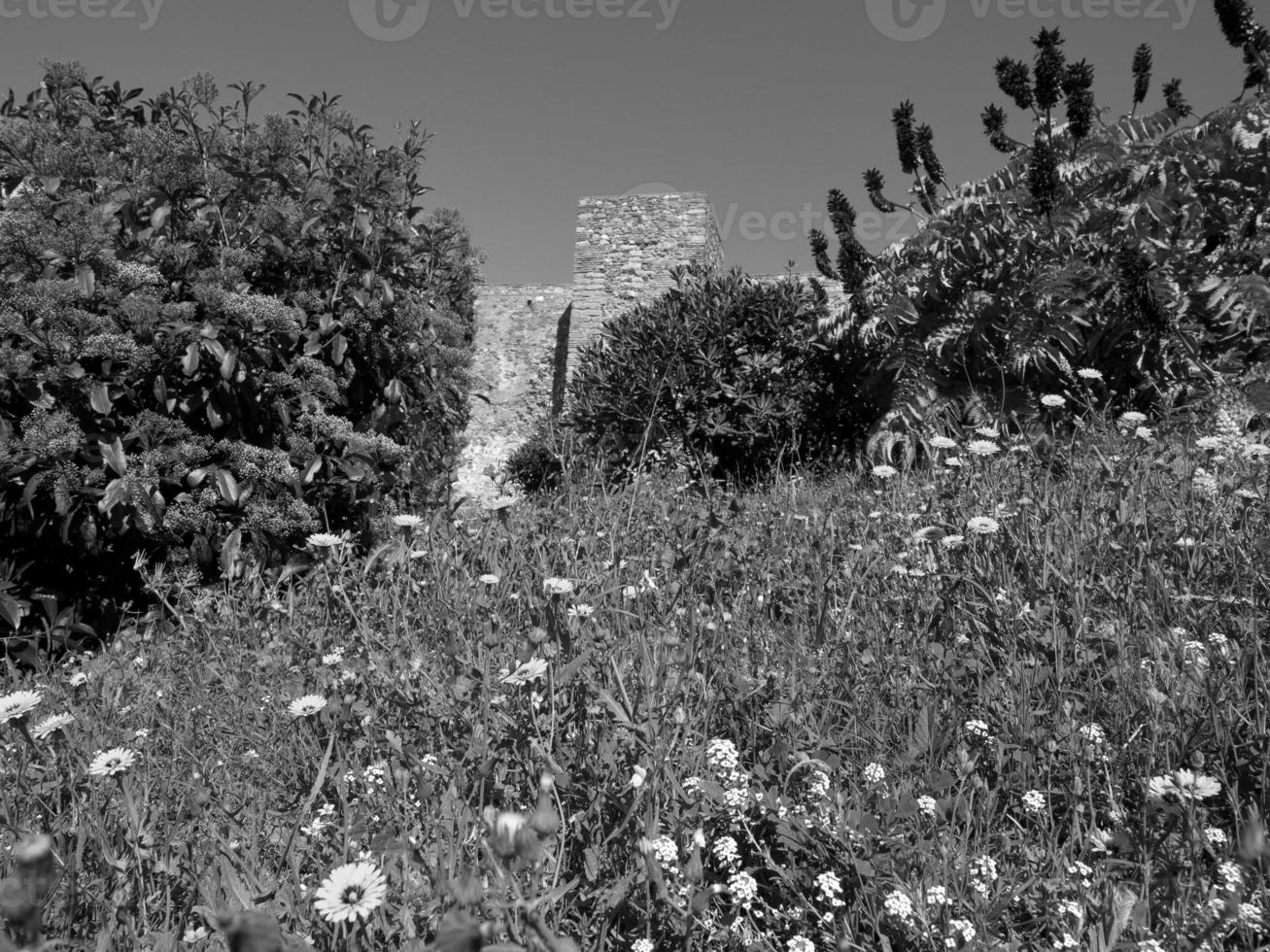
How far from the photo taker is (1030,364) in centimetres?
524

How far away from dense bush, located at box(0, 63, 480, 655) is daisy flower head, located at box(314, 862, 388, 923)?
248 centimetres

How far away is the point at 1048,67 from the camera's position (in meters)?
4.82

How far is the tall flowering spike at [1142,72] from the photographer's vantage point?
5.52 metres

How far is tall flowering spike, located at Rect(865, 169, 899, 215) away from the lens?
6.32 m

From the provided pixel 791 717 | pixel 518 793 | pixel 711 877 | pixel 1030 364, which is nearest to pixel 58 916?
pixel 518 793

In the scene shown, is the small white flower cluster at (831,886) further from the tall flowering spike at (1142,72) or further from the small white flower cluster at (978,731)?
the tall flowering spike at (1142,72)

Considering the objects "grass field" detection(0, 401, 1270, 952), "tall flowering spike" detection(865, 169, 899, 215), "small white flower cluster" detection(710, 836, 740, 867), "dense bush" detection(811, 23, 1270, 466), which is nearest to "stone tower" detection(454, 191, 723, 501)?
"tall flowering spike" detection(865, 169, 899, 215)

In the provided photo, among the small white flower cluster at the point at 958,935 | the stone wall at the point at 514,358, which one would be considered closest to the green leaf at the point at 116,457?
the small white flower cluster at the point at 958,935

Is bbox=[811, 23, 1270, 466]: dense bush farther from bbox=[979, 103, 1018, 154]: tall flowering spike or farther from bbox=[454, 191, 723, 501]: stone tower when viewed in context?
bbox=[454, 191, 723, 501]: stone tower

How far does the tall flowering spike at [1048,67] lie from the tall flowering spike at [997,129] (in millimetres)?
872

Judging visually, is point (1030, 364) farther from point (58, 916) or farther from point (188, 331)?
point (58, 916)

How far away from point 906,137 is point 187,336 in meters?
4.96

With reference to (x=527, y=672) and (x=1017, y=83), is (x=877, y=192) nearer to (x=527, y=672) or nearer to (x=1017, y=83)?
(x=1017, y=83)

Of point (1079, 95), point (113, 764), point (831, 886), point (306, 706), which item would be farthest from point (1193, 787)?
point (1079, 95)
